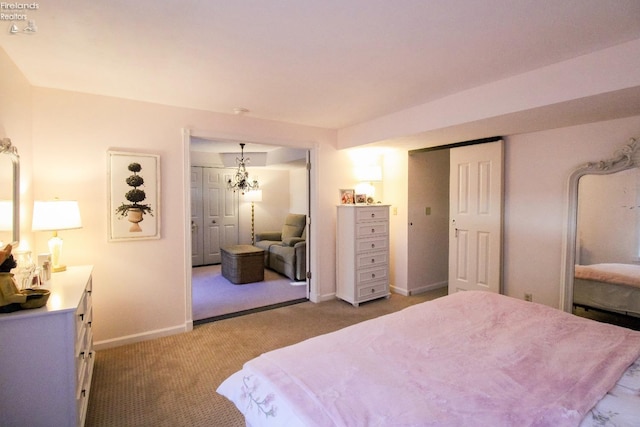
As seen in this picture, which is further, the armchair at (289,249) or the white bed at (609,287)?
the armchair at (289,249)

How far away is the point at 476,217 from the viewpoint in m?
3.64

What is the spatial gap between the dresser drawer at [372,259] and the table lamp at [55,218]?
2.86 metres

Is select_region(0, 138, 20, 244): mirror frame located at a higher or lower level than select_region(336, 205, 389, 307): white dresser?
higher

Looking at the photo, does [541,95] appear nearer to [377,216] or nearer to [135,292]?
[377,216]

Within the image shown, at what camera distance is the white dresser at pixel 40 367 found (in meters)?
1.49

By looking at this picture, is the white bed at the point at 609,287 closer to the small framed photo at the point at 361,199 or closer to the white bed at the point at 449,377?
the white bed at the point at 449,377

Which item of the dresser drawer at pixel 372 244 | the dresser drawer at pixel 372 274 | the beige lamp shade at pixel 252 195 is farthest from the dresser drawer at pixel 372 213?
the beige lamp shade at pixel 252 195

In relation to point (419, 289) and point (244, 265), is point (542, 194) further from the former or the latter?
point (244, 265)

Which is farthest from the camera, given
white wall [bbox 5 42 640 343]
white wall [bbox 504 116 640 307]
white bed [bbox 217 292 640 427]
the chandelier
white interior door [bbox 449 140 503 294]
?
the chandelier

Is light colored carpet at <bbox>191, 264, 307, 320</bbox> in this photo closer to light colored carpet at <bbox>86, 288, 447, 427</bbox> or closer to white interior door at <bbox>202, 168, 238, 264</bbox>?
light colored carpet at <bbox>86, 288, 447, 427</bbox>

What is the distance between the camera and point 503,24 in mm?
1706

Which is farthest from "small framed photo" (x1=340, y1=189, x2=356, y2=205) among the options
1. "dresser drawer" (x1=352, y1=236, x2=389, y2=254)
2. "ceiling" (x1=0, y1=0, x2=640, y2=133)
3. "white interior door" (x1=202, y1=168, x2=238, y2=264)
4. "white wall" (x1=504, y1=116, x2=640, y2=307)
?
"white interior door" (x1=202, y1=168, x2=238, y2=264)

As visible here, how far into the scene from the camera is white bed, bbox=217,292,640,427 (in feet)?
3.36

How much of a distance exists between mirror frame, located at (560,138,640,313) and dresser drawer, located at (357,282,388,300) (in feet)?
6.18
